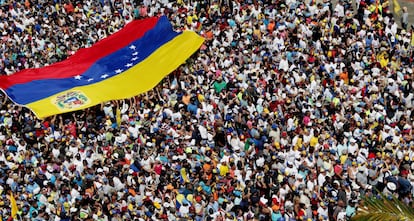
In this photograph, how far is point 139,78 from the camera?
75.0 feet

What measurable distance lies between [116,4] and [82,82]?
797cm

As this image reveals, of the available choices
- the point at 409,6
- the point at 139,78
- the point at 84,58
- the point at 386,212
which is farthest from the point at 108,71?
the point at 386,212

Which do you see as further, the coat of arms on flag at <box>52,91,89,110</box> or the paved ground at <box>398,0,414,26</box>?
the paved ground at <box>398,0,414,26</box>

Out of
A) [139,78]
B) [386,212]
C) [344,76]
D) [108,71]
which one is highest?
[108,71]

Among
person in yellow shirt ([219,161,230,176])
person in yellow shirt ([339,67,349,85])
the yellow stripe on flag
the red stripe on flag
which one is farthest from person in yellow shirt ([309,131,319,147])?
the red stripe on flag

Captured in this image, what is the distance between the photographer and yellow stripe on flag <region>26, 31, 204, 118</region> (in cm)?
2117

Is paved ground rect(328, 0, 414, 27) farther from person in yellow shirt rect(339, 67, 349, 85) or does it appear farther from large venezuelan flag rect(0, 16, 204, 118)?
large venezuelan flag rect(0, 16, 204, 118)

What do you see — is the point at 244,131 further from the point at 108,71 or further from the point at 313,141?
the point at 108,71

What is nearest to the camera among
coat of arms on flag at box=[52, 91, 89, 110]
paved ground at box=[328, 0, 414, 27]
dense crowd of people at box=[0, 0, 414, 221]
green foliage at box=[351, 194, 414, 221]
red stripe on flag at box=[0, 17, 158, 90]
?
green foliage at box=[351, 194, 414, 221]

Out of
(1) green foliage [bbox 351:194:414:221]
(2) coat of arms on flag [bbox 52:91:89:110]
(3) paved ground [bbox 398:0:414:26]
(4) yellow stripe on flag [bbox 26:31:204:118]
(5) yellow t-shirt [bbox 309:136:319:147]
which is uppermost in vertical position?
(3) paved ground [bbox 398:0:414:26]

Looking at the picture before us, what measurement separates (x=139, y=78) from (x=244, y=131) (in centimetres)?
463

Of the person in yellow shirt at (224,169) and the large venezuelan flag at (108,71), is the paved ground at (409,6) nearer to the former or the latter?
the large venezuelan flag at (108,71)

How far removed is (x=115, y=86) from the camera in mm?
22438

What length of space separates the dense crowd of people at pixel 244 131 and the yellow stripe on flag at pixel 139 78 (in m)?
0.41
